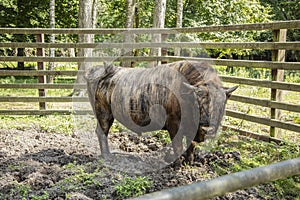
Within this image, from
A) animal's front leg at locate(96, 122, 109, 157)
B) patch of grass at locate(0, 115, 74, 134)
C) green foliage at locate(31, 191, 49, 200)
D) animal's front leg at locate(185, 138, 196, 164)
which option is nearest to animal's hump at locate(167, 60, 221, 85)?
animal's front leg at locate(185, 138, 196, 164)

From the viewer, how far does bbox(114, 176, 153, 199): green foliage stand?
11.2 feet

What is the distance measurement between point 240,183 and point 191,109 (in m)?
2.62

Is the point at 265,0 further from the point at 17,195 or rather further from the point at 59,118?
the point at 17,195

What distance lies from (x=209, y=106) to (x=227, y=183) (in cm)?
246

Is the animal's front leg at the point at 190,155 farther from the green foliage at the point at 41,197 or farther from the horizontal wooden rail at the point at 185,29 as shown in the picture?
the horizontal wooden rail at the point at 185,29

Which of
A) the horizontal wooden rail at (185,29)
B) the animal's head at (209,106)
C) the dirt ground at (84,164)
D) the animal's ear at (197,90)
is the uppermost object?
the horizontal wooden rail at (185,29)

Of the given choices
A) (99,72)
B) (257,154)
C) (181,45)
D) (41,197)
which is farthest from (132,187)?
Answer: (181,45)

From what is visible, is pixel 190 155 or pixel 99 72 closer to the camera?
pixel 190 155

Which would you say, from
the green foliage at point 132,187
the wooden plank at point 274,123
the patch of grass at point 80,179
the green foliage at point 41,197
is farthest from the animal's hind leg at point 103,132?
the wooden plank at point 274,123

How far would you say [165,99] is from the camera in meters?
4.05

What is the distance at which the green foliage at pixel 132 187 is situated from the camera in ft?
11.2

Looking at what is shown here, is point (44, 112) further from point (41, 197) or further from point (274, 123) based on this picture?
point (274, 123)

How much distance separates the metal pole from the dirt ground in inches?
88.9

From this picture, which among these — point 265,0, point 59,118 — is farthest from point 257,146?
point 265,0
